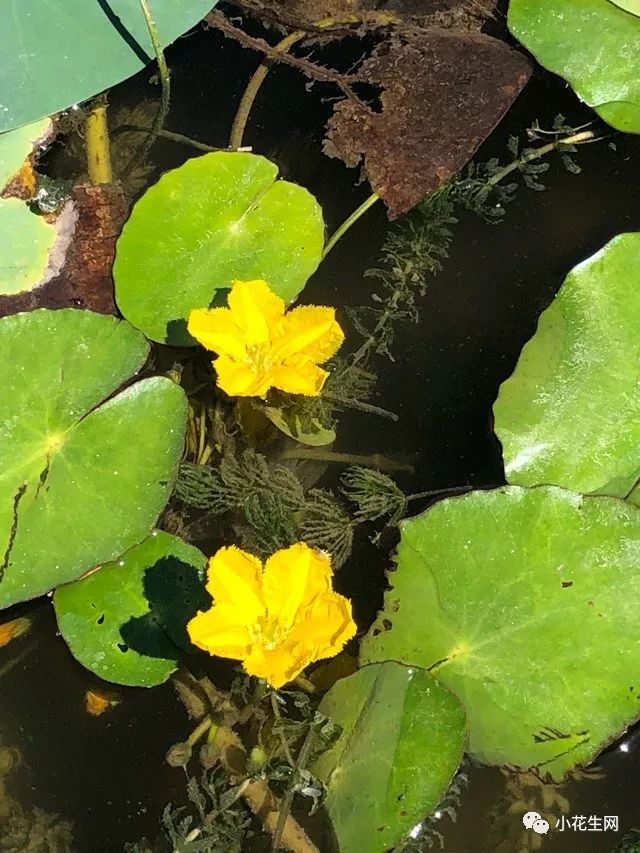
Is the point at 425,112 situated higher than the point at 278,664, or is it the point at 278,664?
the point at 425,112

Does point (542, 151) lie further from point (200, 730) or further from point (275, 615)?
point (200, 730)

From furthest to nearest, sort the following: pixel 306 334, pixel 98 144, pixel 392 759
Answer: pixel 98 144, pixel 306 334, pixel 392 759

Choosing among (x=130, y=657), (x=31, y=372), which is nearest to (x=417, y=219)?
(x=31, y=372)

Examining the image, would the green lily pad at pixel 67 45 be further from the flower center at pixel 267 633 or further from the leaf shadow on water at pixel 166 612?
the flower center at pixel 267 633

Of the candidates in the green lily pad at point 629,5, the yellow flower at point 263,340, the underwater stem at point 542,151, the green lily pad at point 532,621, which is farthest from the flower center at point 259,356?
the green lily pad at point 629,5

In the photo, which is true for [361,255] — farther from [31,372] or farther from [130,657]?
[130,657]

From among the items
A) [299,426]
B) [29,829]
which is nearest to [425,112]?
[299,426]
